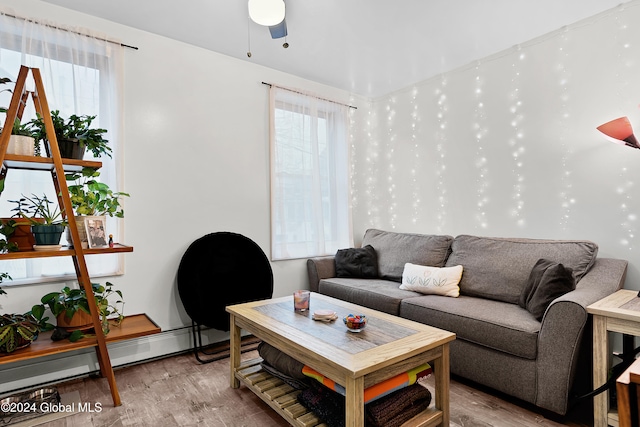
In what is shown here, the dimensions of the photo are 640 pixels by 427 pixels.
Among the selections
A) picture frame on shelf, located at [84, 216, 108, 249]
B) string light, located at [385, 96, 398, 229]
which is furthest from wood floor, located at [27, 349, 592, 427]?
string light, located at [385, 96, 398, 229]

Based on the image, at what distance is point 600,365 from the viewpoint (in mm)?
1798

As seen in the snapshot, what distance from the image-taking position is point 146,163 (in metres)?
2.78

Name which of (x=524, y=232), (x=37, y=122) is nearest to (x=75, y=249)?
(x=37, y=122)

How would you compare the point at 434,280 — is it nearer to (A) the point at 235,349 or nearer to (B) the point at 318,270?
(B) the point at 318,270

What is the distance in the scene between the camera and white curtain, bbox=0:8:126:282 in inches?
89.4

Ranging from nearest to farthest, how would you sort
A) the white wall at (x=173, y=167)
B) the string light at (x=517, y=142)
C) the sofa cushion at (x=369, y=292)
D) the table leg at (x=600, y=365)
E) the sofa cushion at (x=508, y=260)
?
the table leg at (x=600, y=365) → the sofa cushion at (x=508, y=260) → the white wall at (x=173, y=167) → the sofa cushion at (x=369, y=292) → the string light at (x=517, y=142)

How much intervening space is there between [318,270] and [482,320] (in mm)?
1699

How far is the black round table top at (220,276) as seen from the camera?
109 inches

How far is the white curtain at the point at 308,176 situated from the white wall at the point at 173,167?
0.44ft

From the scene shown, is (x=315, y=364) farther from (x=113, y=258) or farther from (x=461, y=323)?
(x=113, y=258)

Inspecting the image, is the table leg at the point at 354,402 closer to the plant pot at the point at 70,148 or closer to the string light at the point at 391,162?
the plant pot at the point at 70,148

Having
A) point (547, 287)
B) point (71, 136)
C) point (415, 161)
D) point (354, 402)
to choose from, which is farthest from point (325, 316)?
point (415, 161)

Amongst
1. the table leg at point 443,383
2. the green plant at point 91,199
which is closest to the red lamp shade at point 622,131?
the table leg at point 443,383

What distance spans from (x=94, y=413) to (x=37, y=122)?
1723 mm
